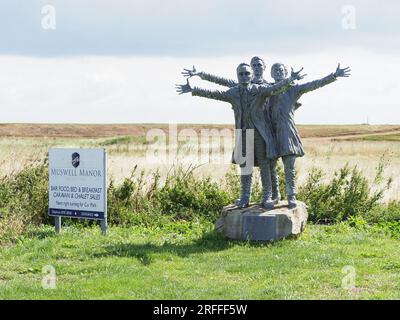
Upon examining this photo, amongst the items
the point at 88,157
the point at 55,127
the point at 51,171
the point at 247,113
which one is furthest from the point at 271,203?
the point at 55,127

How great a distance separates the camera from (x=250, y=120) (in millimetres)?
9977

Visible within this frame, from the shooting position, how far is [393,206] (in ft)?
43.2

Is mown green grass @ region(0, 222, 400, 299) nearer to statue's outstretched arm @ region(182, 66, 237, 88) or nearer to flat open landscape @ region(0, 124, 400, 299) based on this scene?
flat open landscape @ region(0, 124, 400, 299)

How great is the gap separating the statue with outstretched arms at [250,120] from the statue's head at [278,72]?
0.40 m

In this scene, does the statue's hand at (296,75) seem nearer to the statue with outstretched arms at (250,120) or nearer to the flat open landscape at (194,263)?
the statue with outstretched arms at (250,120)

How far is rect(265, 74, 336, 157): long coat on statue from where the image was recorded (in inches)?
394

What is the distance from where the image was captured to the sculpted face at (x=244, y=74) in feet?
32.4

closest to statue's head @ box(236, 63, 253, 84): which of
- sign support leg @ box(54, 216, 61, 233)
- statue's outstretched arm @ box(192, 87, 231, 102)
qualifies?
statue's outstretched arm @ box(192, 87, 231, 102)

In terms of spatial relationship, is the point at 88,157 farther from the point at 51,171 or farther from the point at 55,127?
the point at 55,127

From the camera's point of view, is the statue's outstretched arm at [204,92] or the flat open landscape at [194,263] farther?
the statue's outstretched arm at [204,92]

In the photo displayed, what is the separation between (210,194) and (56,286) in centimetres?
580

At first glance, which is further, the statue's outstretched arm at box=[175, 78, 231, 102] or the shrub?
the shrub

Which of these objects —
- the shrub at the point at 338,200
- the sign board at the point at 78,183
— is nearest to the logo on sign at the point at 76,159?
the sign board at the point at 78,183

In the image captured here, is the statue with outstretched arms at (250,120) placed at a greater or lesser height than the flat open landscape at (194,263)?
greater
